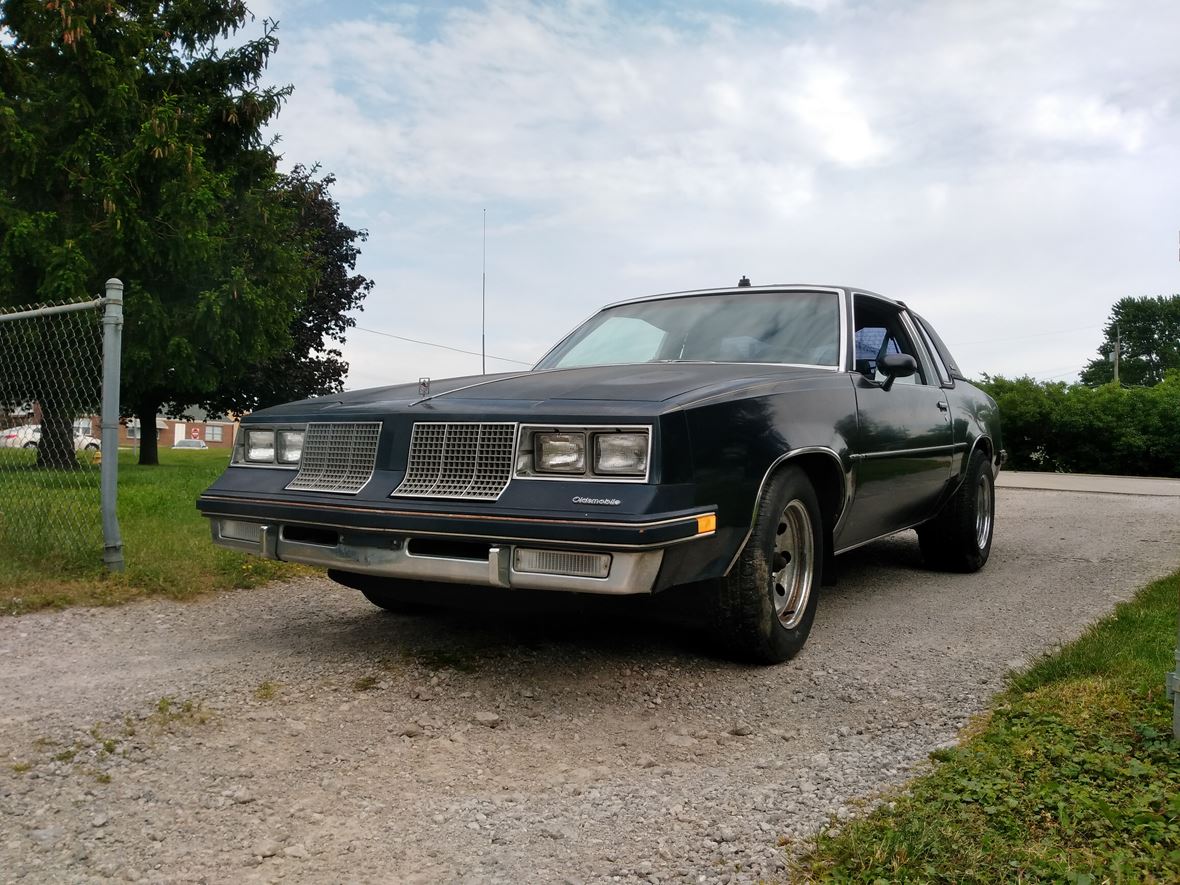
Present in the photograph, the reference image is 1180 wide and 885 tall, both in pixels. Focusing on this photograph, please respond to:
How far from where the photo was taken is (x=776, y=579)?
13.0ft

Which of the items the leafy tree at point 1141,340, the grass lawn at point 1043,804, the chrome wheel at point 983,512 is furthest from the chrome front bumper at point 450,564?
the leafy tree at point 1141,340

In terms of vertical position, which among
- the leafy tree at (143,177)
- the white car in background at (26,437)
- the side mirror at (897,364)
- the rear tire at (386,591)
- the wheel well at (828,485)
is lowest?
the rear tire at (386,591)

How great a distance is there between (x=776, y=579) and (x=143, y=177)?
53.1 feet

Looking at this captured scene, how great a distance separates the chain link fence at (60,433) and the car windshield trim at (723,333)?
2.58m

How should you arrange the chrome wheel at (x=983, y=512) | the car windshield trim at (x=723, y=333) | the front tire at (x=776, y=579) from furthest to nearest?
the chrome wheel at (x=983, y=512)
the car windshield trim at (x=723, y=333)
the front tire at (x=776, y=579)

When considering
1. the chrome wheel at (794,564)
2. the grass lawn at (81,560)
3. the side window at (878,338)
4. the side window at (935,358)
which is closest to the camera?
the chrome wheel at (794,564)

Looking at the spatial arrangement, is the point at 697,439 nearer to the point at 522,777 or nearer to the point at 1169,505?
the point at 522,777

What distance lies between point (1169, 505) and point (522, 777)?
11356 mm

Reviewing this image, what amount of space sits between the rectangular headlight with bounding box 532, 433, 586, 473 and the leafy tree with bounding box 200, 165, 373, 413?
21814 mm

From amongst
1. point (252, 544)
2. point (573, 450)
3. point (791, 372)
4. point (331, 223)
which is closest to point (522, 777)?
point (573, 450)

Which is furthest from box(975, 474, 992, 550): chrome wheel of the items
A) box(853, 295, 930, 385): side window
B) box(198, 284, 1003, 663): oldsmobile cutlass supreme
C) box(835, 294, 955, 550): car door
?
box(198, 284, 1003, 663): oldsmobile cutlass supreme

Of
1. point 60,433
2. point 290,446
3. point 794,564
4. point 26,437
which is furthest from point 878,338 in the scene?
point 26,437

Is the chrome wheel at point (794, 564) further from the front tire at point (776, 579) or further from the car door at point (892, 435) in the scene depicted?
the car door at point (892, 435)

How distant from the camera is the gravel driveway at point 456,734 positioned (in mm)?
2293
